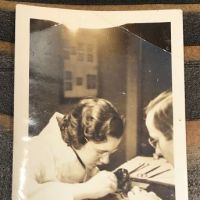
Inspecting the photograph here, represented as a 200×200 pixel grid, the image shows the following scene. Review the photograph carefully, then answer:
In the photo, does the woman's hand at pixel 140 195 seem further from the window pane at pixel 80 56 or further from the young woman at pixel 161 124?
the window pane at pixel 80 56

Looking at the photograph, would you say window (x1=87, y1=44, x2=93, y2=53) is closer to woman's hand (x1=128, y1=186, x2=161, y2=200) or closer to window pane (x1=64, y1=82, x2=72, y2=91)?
window pane (x1=64, y1=82, x2=72, y2=91)

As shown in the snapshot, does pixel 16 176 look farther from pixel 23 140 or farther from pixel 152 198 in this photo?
pixel 152 198

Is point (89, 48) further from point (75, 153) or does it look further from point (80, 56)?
point (75, 153)

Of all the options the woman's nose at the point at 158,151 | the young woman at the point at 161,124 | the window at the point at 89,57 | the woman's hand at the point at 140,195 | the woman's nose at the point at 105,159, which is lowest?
the woman's hand at the point at 140,195

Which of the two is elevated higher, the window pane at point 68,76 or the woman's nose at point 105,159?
the window pane at point 68,76

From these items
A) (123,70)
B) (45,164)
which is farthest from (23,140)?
(123,70)

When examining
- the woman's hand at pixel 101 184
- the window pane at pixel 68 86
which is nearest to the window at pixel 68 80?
the window pane at pixel 68 86

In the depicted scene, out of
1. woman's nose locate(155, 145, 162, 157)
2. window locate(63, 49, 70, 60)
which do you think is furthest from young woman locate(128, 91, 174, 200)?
window locate(63, 49, 70, 60)

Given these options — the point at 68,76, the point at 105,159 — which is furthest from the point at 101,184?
the point at 68,76
